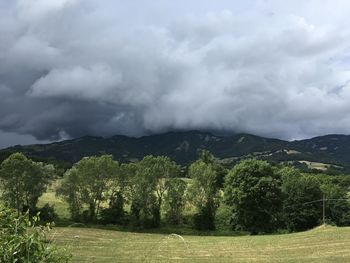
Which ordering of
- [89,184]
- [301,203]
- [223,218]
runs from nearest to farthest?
[301,203] → [89,184] → [223,218]

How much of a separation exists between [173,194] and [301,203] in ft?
97.3

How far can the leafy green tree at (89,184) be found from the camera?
108 meters

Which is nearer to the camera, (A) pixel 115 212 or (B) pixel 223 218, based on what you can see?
(A) pixel 115 212

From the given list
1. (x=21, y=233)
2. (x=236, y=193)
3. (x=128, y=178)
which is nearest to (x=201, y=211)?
(x=236, y=193)

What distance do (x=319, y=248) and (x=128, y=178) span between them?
221 ft

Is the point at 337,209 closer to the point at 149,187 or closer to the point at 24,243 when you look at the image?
the point at 149,187

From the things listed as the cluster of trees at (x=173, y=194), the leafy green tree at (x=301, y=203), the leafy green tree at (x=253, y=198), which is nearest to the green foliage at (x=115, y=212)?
the cluster of trees at (x=173, y=194)

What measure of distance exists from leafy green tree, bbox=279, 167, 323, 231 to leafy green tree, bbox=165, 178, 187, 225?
78.6ft

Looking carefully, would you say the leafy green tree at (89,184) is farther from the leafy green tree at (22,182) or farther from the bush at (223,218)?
the bush at (223,218)

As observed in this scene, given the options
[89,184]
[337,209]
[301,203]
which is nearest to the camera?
[301,203]

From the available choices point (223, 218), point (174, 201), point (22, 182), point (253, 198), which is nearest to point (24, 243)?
point (253, 198)

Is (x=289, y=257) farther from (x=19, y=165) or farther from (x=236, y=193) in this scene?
(x=19, y=165)

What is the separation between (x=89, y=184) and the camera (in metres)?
110

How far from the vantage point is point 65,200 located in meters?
108
